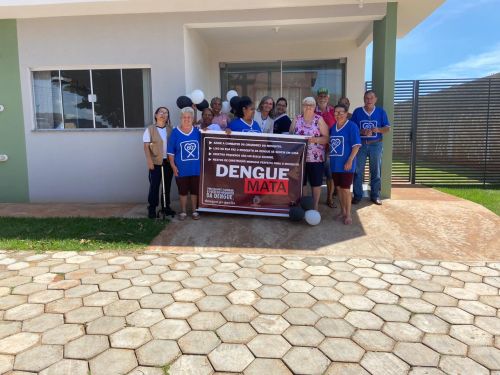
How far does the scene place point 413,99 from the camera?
8.73m

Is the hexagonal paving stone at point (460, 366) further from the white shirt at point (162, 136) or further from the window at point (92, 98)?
the window at point (92, 98)

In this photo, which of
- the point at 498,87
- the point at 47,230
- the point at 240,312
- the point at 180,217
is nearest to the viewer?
the point at 240,312

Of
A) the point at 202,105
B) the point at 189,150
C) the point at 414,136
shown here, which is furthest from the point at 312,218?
the point at 414,136

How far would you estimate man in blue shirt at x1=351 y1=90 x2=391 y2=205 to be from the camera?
6.18 m

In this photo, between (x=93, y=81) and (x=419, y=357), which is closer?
(x=419, y=357)

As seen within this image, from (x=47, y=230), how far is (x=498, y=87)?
9.39m

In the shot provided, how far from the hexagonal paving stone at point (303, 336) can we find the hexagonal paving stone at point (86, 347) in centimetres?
129

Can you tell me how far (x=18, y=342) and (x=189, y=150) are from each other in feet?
11.0

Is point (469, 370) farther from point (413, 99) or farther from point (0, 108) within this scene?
point (0, 108)

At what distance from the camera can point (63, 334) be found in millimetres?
2863

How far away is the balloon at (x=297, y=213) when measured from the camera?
5.49 meters

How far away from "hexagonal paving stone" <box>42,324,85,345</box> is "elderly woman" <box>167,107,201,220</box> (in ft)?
9.56

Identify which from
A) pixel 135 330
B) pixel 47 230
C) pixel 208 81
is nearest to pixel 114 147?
pixel 47 230

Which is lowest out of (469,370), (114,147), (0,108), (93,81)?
(469,370)
